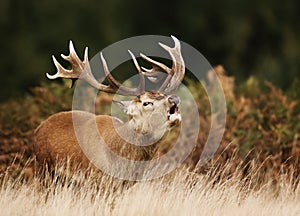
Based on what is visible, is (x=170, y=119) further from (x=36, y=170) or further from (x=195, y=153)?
(x=195, y=153)

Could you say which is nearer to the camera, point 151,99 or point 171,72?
point 151,99

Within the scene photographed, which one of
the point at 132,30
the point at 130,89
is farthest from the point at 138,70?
the point at 132,30

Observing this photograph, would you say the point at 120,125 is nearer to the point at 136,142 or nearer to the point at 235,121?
the point at 136,142

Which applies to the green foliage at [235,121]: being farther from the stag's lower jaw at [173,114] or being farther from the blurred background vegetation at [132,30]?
the blurred background vegetation at [132,30]

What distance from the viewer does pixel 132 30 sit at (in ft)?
77.0

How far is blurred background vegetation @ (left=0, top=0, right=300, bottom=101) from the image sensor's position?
22438mm

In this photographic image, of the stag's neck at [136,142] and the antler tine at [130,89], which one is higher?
the antler tine at [130,89]

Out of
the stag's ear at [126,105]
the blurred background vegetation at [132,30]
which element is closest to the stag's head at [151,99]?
the stag's ear at [126,105]

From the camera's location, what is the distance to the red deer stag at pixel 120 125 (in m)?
8.24

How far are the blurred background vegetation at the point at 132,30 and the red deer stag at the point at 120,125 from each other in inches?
504

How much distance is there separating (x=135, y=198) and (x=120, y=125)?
107 centimetres

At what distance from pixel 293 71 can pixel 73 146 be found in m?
10.4

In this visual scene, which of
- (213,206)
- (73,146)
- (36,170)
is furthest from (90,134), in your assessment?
(213,206)

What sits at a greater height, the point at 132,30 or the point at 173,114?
the point at 132,30
